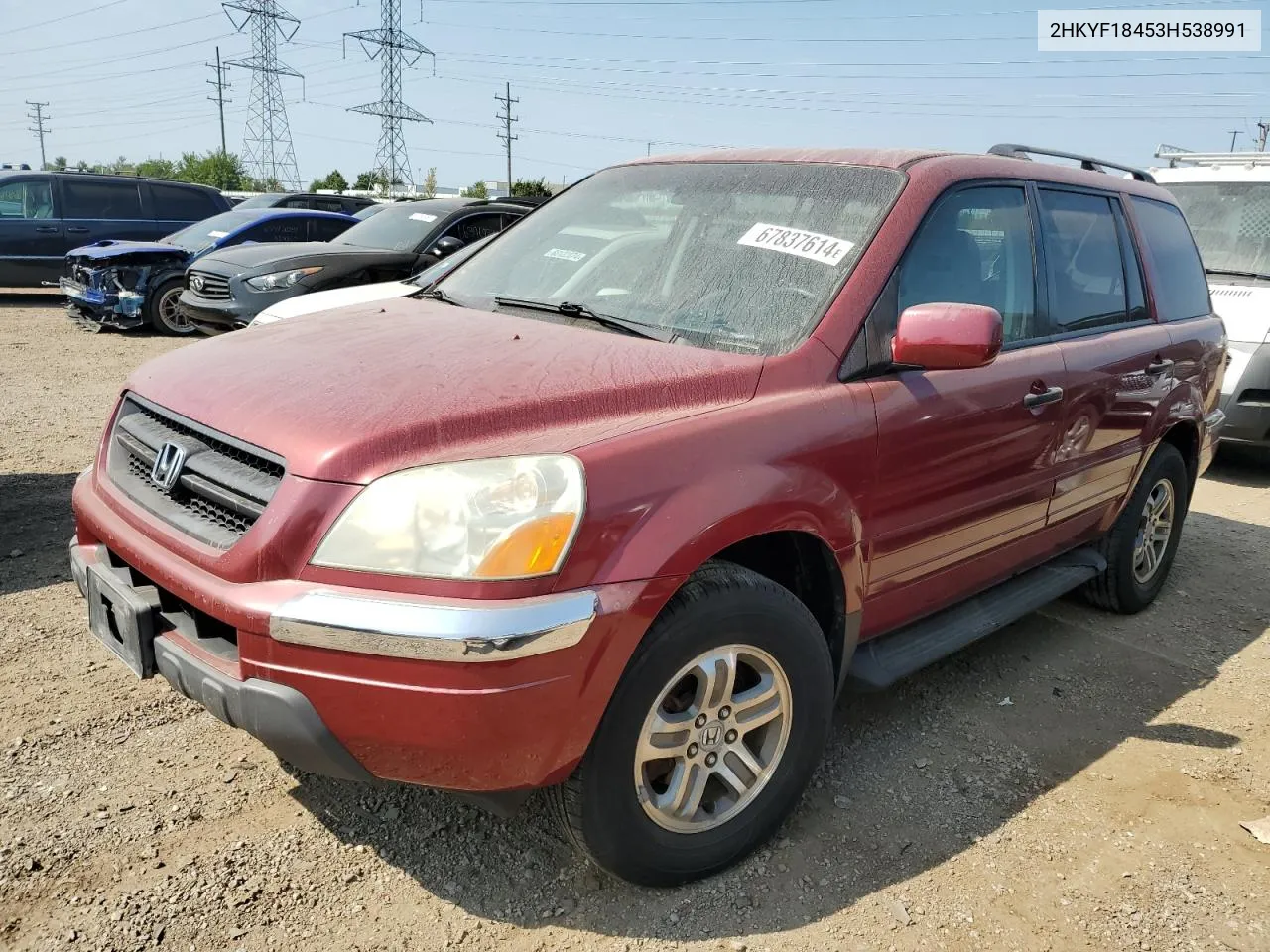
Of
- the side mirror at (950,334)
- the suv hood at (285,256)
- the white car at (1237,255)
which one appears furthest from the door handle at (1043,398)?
the suv hood at (285,256)

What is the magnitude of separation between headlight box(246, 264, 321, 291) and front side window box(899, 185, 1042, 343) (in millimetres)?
6677

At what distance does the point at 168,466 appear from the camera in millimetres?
2338

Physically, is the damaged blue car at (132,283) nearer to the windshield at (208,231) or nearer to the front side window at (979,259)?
the windshield at (208,231)

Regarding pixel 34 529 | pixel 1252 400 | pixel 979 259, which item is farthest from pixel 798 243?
pixel 1252 400

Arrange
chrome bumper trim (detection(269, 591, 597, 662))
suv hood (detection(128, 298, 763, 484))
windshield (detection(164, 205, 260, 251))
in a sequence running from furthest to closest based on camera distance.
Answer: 1. windshield (detection(164, 205, 260, 251))
2. suv hood (detection(128, 298, 763, 484))
3. chrome bumper trim (detection(269, 591, 597, 662))

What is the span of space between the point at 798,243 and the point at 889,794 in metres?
1.64

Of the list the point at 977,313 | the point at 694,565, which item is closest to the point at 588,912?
the point at 694,565

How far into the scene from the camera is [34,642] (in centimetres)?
345

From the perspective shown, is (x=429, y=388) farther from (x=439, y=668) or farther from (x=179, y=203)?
(x=179, y=203)

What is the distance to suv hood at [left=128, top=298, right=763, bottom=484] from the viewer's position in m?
2.03

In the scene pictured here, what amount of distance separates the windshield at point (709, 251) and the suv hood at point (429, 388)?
7.7 inches

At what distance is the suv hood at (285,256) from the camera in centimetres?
862

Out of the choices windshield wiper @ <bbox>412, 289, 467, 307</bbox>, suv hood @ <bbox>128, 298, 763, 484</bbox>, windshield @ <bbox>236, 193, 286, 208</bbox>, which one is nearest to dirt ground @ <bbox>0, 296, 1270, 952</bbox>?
suv hood @ <bbox>128, 298, 763, 484</bbox>

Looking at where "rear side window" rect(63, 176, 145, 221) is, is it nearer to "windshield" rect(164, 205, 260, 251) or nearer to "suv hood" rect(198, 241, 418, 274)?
"windshield" rect(164, 205, 260, 251)
